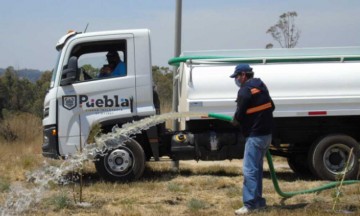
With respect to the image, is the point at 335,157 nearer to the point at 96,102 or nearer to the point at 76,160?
the point at 96,102

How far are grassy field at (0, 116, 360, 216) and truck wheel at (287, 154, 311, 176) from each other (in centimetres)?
17

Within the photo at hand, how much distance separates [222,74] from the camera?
9.88 meters

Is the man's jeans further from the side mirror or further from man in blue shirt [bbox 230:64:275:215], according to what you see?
the side mirror

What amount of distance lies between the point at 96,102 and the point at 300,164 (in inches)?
178

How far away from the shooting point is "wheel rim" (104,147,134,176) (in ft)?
32.0

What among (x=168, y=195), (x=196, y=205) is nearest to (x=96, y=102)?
(x=168, y=195)

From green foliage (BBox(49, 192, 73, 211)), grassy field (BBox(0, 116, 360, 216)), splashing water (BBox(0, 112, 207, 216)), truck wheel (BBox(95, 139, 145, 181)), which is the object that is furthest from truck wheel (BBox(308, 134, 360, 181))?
green foliage (BBox(49, 192, 73, 211))

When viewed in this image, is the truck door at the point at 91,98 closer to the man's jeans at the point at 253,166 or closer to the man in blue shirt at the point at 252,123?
the man in blue shirt at the point at 252,123

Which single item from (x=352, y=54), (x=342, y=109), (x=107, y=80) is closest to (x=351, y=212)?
(x=342, y=109)

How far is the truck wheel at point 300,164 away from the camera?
1105cm

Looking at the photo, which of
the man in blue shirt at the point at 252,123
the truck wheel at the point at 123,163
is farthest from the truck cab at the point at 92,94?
the man in blue shirt at the point at 252,123

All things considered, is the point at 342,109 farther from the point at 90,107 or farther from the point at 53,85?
the point at 53,85

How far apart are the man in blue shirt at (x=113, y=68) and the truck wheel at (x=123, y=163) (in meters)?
1.28

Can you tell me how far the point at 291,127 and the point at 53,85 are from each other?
15.0 feet
